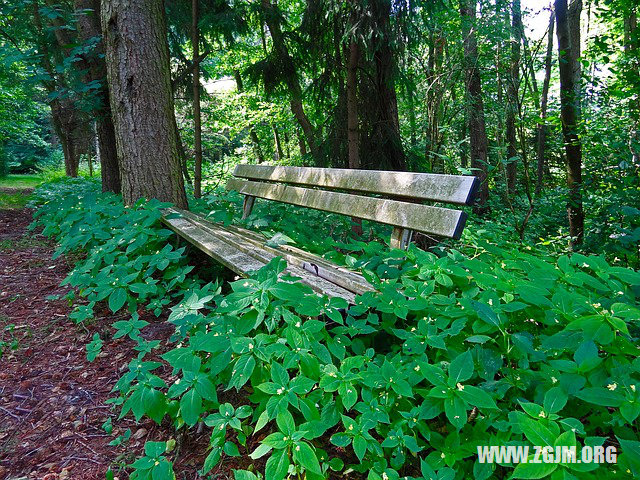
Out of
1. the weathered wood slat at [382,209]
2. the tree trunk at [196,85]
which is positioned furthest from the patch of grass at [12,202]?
the weathered wood slat at [382,209]

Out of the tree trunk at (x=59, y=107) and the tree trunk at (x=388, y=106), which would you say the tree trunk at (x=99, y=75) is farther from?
the tree trunk at (x=388, y=106)

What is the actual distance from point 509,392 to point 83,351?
2664 mm

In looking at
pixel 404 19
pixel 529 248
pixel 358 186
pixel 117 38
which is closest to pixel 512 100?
pixel 404 19

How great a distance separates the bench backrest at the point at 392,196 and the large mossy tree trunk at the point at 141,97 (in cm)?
132

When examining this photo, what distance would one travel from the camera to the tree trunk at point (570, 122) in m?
5.65

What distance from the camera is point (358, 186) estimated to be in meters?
3.01

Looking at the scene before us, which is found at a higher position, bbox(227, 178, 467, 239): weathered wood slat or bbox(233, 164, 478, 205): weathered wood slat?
bbox(233, 164, 478, 205): weathered wood slat

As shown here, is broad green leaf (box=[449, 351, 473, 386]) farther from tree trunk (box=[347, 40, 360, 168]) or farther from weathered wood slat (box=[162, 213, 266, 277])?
tree trunk (box=[347, 40, 360, 168])

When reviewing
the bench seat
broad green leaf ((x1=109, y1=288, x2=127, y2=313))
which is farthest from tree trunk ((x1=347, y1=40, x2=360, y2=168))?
broad green leaf ((x1=109, y1=288, x2=127, y2=313))

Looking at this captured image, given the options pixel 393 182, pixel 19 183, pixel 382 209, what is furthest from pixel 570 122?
pixel 19 183

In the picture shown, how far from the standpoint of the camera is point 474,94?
777 centimetres

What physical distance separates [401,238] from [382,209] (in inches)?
10.3

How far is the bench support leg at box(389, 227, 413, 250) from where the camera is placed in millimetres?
2488

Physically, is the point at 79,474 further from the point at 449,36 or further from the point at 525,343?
the point at 449,36
